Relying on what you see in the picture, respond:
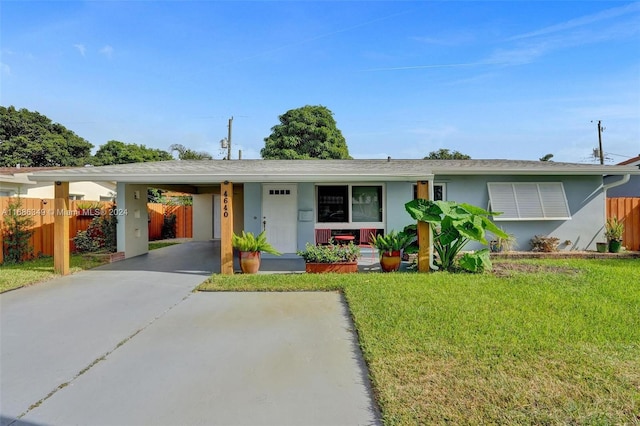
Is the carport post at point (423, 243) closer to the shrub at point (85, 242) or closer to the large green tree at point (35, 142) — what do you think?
the shrub at point (85, 242)

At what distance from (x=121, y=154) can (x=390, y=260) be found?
1152 inches

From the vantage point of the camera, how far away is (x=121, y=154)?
94.0ft

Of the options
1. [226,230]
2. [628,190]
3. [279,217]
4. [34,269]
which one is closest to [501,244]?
[279,217]

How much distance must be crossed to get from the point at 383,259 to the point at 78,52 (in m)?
11.6

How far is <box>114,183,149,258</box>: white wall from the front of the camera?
32.7 feet

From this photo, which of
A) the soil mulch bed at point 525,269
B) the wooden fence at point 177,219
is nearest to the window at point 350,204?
the soil mulch bed at point 525,269

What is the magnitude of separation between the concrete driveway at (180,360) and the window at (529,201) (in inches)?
261

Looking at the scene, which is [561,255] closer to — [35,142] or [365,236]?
[365,236]

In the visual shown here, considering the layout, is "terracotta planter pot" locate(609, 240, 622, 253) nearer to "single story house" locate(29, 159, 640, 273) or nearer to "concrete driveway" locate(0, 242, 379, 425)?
"single story house" locate(29, 159, 640, 273)

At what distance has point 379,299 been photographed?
5320 millimetres

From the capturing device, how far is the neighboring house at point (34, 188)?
1081 cm

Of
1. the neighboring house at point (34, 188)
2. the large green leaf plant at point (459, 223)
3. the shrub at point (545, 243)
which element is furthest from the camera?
the neighboring house at point (34, 188)

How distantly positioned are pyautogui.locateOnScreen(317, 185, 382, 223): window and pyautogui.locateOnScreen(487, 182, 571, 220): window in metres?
3.46

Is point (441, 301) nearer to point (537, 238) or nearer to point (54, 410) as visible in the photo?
point (54, 410)
